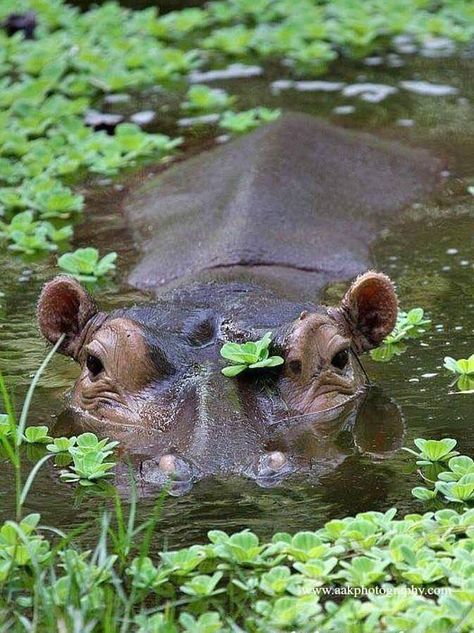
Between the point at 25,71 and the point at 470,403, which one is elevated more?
the point at 470,403

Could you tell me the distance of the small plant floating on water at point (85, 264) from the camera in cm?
663

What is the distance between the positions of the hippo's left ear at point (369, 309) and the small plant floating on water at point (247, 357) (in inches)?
24.4

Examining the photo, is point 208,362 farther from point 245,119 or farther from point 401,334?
point 245,119

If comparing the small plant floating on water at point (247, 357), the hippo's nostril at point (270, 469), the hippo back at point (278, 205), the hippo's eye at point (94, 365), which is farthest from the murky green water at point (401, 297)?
the small plant floating on water at point (247, 357)

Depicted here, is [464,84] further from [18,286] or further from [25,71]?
[18,286]

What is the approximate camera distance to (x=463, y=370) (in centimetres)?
536

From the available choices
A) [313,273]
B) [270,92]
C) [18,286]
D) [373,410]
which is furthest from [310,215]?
[270,92]

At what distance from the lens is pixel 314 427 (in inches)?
194

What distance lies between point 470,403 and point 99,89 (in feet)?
16.0

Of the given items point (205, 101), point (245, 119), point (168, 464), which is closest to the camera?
point (168, 464)

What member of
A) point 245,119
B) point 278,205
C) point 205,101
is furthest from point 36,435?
point 205,101

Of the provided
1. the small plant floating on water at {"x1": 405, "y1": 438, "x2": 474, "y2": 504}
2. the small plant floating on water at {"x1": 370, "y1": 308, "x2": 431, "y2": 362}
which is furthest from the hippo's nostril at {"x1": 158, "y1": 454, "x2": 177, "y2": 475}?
the small plant floating on water at {"x1": 370, "y1": 308, "x2": 431, "y2": 362}

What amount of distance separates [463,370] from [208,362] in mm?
956

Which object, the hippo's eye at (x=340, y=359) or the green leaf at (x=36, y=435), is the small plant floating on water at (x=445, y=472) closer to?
the hippo's eye at (x=340, y=359)
